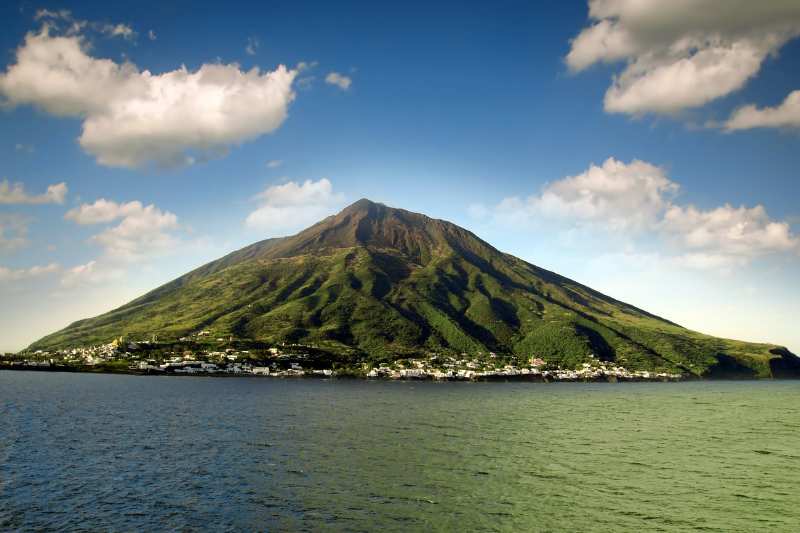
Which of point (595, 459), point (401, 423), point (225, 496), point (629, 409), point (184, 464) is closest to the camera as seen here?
point (225, 496)

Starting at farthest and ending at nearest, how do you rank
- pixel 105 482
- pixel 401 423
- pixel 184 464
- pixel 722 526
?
1. pixel 401 423
2. pixel 184 464
3. pixel 105 482
4. pixel 722 526

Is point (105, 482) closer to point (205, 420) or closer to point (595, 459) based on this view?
point (205, 420)

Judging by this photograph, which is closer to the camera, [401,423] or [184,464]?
[184,464]

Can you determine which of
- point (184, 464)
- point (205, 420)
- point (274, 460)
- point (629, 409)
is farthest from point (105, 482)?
point (629, 409)

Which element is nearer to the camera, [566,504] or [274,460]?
[566,504]

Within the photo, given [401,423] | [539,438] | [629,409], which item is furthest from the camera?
[629,409]

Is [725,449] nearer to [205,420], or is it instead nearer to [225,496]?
[225,496]

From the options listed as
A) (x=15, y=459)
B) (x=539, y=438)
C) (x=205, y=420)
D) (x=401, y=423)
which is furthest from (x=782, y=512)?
(x=205, y=420)
